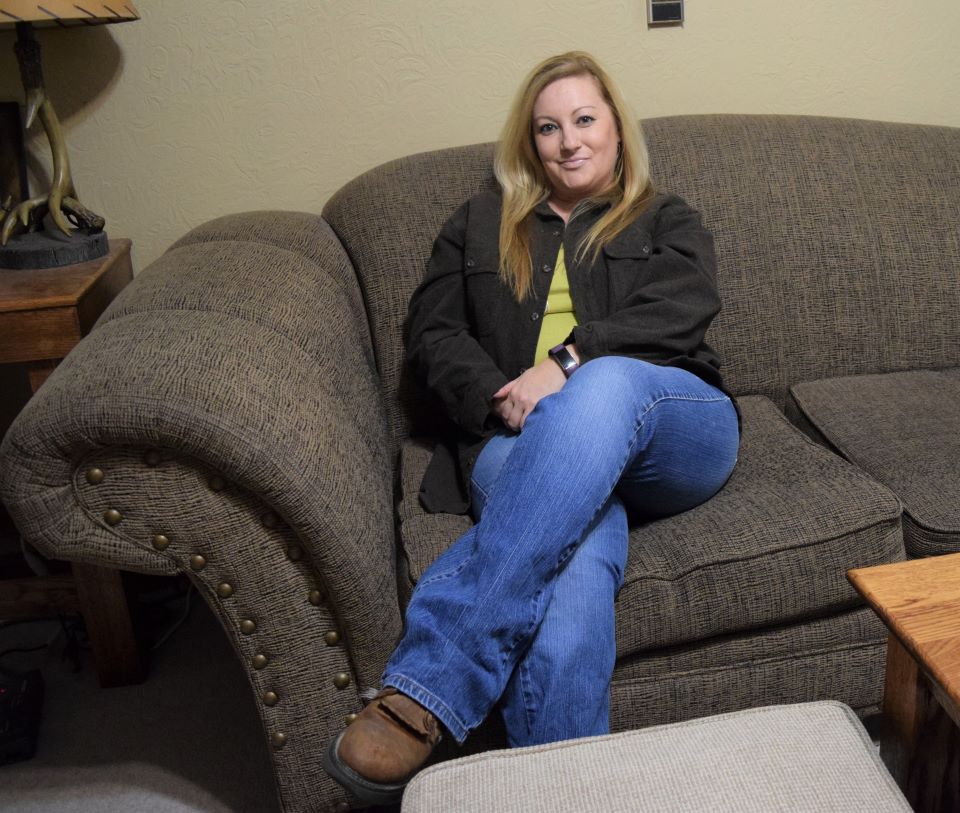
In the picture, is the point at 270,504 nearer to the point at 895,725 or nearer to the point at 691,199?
the point at 895,725

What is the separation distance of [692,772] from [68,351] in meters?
1.17

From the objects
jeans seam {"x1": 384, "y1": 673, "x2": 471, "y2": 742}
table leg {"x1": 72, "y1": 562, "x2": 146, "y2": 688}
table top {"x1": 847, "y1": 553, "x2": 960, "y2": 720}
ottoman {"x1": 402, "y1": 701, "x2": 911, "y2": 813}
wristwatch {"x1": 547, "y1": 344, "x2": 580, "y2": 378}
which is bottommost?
table leg {"x1": 72, "y1": 562, "x2": 146, "y2": 688}

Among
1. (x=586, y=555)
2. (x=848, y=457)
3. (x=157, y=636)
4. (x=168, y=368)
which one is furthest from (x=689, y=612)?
(x=157, y=636)

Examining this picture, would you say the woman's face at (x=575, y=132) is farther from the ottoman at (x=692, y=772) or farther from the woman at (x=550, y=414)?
the ottoman at (x=692, y=772)

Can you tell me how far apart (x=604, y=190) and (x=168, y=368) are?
2.82ft

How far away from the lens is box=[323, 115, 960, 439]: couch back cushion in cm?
178

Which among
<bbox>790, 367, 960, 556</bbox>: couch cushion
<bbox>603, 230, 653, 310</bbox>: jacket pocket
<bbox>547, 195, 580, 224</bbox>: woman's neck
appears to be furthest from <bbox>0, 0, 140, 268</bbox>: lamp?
<bbox>790, 367, 960, 556</bbox>: couch cushion

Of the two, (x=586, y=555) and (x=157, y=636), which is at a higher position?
(x=586, y=555)

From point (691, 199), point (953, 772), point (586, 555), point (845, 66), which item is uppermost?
point (845, 66)

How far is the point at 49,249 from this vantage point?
5.43 feet

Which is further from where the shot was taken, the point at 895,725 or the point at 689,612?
the point at 689,612

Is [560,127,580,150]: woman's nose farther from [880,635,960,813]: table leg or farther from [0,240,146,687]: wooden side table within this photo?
[880,635,960,813]: table leg

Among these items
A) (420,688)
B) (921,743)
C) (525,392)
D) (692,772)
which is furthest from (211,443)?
(921,743)

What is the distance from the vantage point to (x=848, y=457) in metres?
1.51
